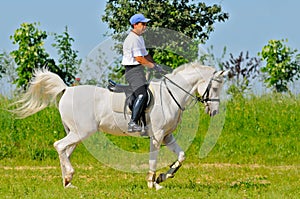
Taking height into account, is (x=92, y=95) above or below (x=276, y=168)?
above

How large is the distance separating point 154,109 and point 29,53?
46.5ft

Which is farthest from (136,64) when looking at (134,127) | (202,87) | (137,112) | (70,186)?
(70,186)

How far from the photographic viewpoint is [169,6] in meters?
29.3

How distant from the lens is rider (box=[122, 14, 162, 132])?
986 cm

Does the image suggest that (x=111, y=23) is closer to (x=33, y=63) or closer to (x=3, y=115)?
(x=33, y=63)

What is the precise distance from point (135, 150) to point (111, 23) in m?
14.6

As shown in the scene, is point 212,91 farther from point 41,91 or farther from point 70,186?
point 41,91

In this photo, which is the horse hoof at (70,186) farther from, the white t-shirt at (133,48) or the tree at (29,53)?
the tree at (29,53)

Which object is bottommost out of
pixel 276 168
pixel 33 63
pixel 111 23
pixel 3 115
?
pixel 276 168

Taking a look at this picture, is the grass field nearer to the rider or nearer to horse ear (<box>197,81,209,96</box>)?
the rider

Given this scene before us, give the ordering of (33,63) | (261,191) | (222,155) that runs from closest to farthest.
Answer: (261,191) → (222,155) → (33,63)

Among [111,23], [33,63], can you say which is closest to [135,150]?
[33,63]

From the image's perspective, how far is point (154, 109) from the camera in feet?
33.8

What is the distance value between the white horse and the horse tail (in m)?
0.27
